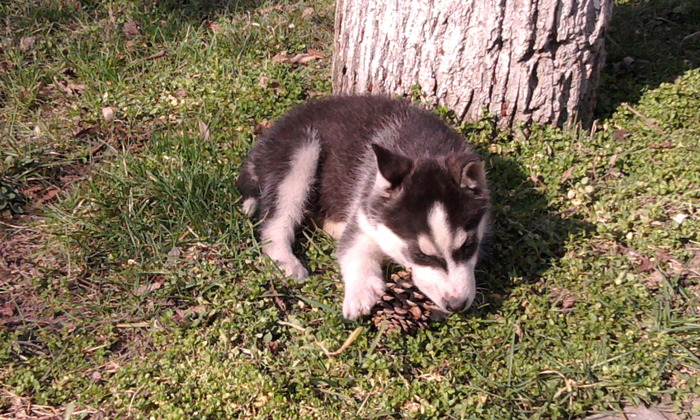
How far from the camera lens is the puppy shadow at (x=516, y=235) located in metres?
4.36

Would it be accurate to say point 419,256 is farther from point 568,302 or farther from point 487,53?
point 487,53

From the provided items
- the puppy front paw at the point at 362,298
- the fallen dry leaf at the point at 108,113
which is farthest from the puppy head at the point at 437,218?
the fallen dry leaf at the point at 108,113

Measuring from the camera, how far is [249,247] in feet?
14.8

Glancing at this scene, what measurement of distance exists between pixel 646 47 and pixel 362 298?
4108 mm

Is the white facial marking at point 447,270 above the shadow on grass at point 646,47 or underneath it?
underneath

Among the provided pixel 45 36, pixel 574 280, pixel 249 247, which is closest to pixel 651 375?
pixel 574 280

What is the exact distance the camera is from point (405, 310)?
3.95 metres

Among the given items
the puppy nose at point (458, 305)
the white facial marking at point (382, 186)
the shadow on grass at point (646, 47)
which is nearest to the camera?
the puppy nose at point (458, 305)

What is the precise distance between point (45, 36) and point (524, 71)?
439cm

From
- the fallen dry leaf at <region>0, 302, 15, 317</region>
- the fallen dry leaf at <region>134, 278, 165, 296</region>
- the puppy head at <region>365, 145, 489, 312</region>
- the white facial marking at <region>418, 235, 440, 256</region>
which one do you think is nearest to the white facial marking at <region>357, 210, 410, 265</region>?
the puppy head at <region>365, 145, 489, 312</region>

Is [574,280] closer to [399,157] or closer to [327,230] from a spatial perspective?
[399,157]

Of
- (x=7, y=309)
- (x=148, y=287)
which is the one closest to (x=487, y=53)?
(x=148, y=287)

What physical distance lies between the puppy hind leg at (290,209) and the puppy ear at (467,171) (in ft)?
3.91

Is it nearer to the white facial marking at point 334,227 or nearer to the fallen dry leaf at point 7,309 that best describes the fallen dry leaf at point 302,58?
the white facial marking at point 334,227
